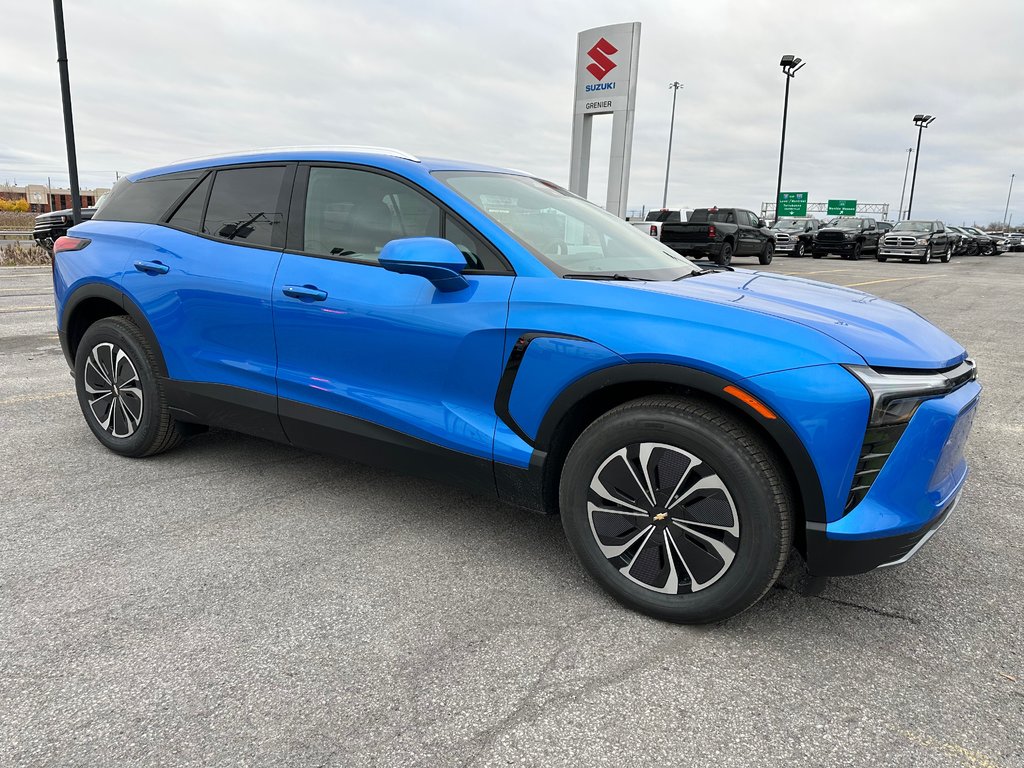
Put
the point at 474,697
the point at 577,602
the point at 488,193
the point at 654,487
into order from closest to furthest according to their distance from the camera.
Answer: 1. the point at 474,697
2. the point at 654,487
3. the point at 577,602
4. the point at 488,193

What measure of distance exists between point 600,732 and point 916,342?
5.47ft

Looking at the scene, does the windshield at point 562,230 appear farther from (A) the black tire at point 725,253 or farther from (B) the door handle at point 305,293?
(A) the black tire at point 725,253

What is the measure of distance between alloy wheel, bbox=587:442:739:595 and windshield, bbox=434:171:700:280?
31.5 inches

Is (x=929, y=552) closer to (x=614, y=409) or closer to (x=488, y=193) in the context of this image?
(x=614, y=409)

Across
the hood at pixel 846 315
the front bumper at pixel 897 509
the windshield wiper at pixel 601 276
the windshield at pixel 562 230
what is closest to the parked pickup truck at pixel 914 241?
the windshield at pixel 562 230

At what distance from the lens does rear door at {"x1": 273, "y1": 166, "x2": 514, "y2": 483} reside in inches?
110

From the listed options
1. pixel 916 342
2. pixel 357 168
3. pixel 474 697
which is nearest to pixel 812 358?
pixel 916 342

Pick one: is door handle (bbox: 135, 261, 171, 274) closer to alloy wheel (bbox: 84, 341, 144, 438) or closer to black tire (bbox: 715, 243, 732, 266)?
alloy wheel (bbox: 84, 341, 144, 438)

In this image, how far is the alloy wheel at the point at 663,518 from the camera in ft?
7.79

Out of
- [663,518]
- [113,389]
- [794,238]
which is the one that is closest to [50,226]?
[113,389]

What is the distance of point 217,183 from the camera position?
3.72 meters

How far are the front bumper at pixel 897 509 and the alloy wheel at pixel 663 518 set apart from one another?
29cm

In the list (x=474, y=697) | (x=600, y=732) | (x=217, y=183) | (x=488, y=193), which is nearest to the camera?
(x=600, y=732)

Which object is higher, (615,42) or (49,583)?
(615,42)
